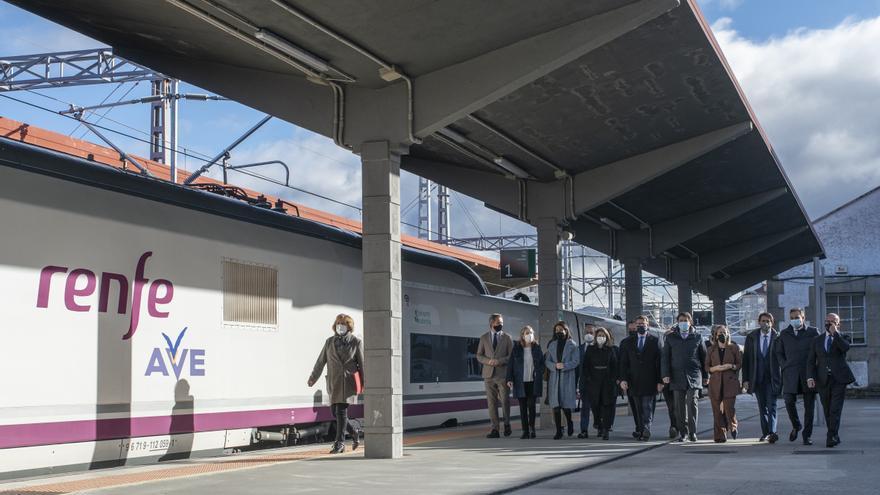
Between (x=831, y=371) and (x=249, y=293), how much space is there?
26.0 feet

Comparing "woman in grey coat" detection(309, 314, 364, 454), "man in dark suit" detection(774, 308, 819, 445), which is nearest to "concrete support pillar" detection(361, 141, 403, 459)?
"woman in grey coat" detection(309, 314, 364, 454)

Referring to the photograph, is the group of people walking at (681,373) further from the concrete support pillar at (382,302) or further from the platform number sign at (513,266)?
the platform number sign at (513,266)

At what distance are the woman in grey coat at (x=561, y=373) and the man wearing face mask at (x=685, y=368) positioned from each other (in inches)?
59.1

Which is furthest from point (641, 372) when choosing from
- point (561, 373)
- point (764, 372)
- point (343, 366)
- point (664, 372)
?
point (343, 366)

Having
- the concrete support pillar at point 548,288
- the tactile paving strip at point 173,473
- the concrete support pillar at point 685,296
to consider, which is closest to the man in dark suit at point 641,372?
the concrete support pillar at point 548,288

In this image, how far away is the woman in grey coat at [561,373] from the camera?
1666 cm

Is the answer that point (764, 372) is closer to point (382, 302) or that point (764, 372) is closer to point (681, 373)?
point (681, 373)

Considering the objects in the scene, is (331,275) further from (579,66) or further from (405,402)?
(579,66)

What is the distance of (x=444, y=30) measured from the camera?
41.4 ft

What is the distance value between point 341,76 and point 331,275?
349cm

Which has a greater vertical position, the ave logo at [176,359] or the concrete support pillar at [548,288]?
the concrete support pillar at [548,288]

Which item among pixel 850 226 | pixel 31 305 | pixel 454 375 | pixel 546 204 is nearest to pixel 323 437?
pixel 454 375

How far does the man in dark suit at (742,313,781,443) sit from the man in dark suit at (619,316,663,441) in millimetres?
1364

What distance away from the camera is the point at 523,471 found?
11086 mm
